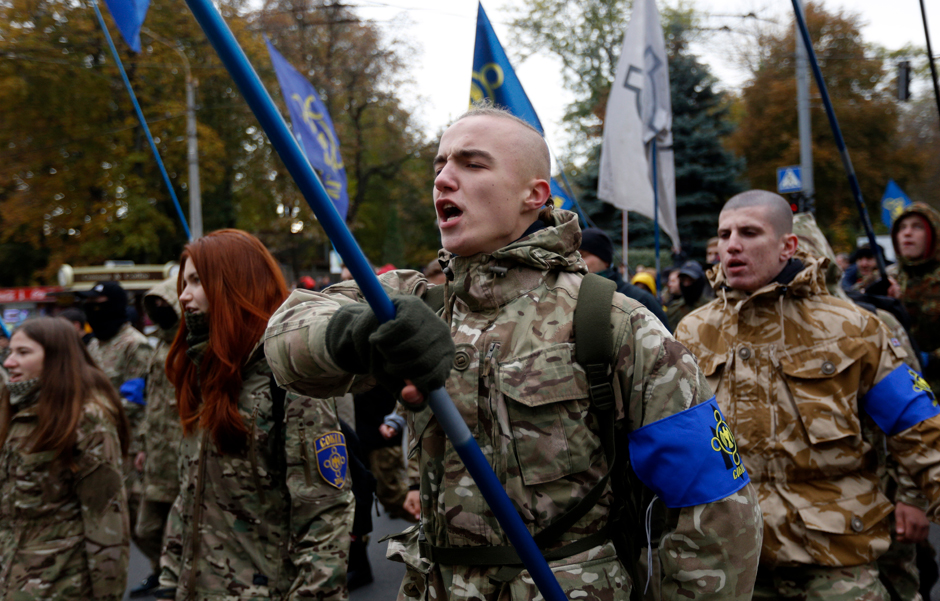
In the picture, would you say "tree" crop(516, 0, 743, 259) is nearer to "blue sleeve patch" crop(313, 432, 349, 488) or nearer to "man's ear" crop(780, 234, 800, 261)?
"man's ear" crop(780, 234, 800, 261)

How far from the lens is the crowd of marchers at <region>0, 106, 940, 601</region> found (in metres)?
1.73

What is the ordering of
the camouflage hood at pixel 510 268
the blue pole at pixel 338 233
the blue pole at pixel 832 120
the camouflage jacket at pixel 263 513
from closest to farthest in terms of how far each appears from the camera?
1. the blue pole at pixel 338 233
2. the camouflage hood at pixel 510 268
3. the camouflage jacket at pixel 263 513
4. the blue pole at pixel 832 120

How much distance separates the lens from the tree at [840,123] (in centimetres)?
2661

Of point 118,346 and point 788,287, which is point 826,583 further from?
point 118,346

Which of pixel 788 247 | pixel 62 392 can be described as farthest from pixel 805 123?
pixel 62 392

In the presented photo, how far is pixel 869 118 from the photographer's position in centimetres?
2670

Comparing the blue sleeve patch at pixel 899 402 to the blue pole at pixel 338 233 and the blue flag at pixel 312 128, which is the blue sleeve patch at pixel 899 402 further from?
the blue flag at pixel 312 128

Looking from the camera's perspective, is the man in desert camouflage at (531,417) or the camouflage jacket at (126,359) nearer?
the man in desert camouflage at (531,417)

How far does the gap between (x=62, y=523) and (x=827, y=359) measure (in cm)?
340

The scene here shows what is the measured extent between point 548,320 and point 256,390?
1.51 m

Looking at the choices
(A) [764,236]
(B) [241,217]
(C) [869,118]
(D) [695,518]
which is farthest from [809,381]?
(B) [241,217]

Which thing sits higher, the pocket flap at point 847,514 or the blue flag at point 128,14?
the blue flag at point 128,14

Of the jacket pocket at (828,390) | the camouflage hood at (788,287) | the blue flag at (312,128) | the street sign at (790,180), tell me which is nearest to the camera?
the jacket pocket at (828,390)

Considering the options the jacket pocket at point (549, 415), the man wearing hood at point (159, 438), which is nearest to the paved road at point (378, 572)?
the man wearing hood at point (159, 438)
